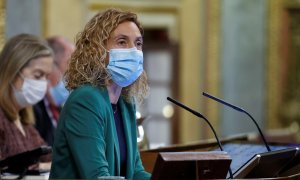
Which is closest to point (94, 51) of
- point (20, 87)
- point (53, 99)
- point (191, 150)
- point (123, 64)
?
point (123, 64)

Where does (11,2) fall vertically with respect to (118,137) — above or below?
above

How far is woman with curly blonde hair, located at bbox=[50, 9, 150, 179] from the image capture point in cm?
323

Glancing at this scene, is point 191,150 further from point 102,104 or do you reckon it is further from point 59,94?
point 59,94

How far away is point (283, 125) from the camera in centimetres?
1069

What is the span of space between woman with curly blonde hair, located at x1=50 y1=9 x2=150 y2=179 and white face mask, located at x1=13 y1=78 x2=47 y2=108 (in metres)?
1.32

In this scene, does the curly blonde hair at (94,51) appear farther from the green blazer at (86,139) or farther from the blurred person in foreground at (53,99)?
the blurred person in foreground at (53,99)

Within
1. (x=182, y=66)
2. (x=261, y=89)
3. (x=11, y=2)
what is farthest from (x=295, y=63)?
(x=11, y=2)

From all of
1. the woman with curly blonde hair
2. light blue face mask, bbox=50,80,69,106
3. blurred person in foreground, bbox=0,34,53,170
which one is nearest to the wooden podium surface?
the woman with curly blonde hair

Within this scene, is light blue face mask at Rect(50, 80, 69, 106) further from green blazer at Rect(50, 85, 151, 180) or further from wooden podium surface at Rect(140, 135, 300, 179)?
green blazer at Rect(50, 85, 151, 180)

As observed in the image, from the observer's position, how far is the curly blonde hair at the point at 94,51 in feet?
11.2

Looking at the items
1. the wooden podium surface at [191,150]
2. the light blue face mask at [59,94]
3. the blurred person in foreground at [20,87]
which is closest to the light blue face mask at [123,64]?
the wooden podium surface at [191,150]

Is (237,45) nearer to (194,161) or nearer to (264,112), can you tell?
(264,112)

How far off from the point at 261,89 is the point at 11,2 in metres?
4.55

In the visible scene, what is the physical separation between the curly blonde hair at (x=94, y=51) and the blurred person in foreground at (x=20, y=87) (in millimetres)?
1298
